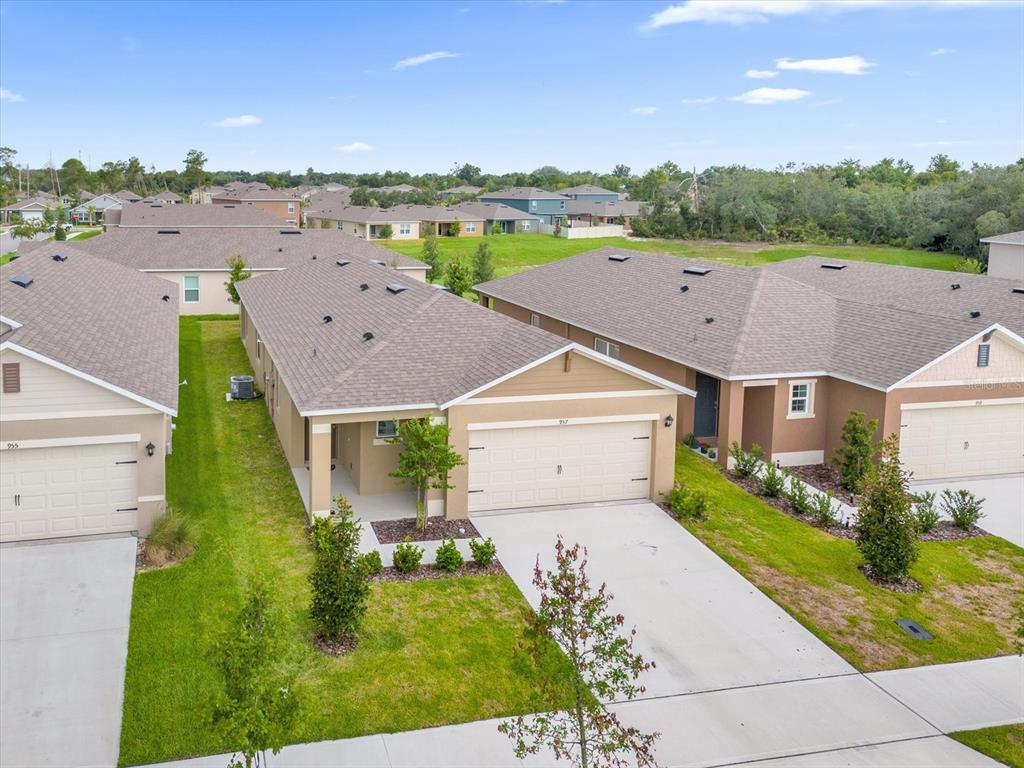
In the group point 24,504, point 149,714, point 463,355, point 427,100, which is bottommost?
point 149,714

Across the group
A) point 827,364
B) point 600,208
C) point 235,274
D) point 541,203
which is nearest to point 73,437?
point 827,364

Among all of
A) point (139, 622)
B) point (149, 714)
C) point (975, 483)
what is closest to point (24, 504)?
point (139, 622)

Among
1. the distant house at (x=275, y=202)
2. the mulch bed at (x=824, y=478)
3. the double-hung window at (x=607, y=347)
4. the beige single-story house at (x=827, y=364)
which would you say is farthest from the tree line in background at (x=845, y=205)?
the mulch bed at (x=824, y=478)

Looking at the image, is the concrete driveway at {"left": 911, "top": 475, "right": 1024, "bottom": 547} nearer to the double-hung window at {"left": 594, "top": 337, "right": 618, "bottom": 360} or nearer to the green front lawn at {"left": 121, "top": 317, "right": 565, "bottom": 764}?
the double-hung window at {"left": 594, "top": 337, "right": 618, "bottom": 360}

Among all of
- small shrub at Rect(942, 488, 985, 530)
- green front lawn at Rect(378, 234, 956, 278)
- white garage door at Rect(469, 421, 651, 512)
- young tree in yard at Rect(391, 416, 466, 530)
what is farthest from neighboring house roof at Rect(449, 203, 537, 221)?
young tree in yard at Rect(391, 416, 466, 530)

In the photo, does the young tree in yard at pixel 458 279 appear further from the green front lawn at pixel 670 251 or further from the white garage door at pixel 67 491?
the white garage door at pixel 67 491

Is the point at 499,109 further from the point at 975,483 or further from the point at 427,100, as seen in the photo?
the point at 975,483
